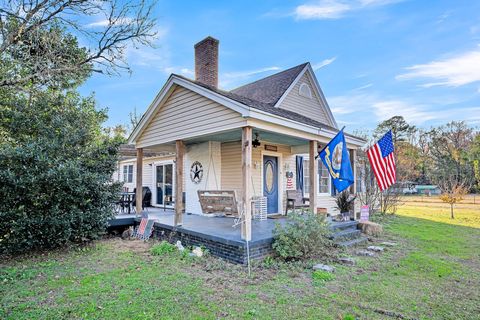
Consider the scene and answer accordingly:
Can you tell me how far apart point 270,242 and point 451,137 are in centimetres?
4317

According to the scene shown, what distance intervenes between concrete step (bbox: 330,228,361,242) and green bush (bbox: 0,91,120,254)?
591cm

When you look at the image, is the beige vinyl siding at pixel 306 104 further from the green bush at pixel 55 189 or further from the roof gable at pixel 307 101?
the green bush at pixel 55 189

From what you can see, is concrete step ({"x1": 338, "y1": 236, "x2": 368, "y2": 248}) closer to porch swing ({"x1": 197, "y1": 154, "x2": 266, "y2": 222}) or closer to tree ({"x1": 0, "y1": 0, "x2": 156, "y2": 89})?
porch swing ({"x1": 197, "y1": 154, "x2": 266, "y2": 222})

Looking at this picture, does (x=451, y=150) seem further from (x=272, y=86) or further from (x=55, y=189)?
(x=55, y=189)

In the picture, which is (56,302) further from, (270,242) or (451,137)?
(451,137)

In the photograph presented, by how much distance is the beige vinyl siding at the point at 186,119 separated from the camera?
6.20m

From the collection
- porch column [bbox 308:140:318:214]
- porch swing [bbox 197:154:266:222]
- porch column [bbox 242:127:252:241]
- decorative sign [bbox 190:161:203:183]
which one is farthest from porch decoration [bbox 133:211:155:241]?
porch column [bbox 308:140:318:214]

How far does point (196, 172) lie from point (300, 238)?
511cm

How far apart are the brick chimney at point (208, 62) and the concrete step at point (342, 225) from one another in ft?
19.3

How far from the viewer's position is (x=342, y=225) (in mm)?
7621

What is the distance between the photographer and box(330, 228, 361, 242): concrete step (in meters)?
6.92

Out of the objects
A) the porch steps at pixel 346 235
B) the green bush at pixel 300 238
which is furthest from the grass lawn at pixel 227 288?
the porch steps at pixel 346 235

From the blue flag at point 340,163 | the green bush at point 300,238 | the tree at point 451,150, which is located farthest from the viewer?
the tree at point 451,150

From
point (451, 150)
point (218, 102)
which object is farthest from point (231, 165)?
point (451, 150)
